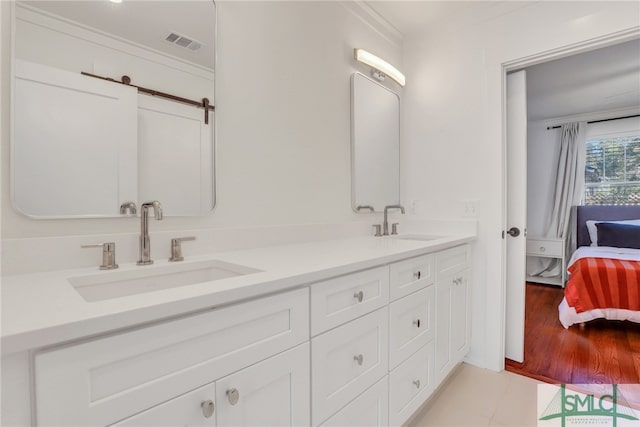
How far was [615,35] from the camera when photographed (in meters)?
1.71

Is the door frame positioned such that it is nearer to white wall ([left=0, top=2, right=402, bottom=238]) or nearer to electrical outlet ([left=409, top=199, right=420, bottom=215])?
electrical outlet ([left=409, top=199, right=420, bottom=215])

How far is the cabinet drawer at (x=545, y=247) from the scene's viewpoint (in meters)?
4.28

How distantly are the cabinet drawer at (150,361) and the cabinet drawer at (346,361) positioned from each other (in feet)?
0.60

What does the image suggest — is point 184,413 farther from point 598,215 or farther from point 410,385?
point 598,215

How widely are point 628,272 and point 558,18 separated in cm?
218

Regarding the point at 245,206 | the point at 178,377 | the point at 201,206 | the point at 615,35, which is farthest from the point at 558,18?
the point at 178,377

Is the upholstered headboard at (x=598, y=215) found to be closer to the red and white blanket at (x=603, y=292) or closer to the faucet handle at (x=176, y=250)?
the red and white blanket at (x=603, y=292)

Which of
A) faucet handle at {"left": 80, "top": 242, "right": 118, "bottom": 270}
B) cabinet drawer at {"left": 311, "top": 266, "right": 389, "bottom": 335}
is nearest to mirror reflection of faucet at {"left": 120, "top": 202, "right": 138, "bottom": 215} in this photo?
faucet handle at {"left": 80, "top": 242, "right": 118, "bottom": 270}

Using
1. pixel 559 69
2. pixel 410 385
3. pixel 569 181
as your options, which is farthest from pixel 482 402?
pixel 569 181

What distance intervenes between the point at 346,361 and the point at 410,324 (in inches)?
18.1

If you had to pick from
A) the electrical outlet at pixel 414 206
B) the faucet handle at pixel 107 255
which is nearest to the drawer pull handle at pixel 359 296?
the faucet handle at pixel 107 255

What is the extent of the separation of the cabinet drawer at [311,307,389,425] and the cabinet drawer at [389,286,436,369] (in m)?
0.05

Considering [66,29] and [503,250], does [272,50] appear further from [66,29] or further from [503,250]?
[503,250]

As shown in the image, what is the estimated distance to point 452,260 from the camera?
6.04 ft
